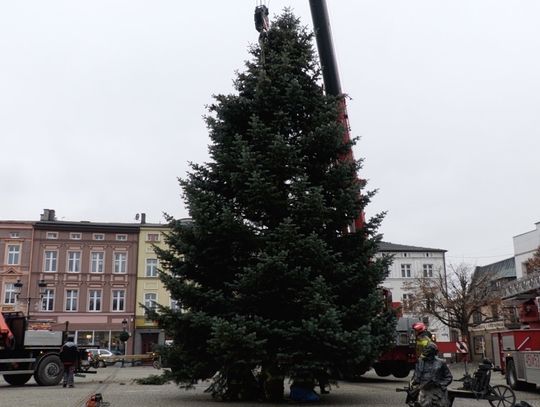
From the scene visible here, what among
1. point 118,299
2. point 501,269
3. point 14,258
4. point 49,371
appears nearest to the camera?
point 49,371

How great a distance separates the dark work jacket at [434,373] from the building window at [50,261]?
50.5 m

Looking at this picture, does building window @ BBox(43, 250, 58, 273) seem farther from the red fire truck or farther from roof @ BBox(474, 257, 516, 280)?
the red fire truck

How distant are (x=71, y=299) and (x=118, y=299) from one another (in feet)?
13.3

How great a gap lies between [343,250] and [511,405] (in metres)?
4.79

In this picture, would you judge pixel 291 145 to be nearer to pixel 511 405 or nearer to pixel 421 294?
pixel 511 405

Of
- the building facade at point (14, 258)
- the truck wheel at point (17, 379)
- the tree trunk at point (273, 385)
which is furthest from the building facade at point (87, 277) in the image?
the tree trunk at point (273, 385)

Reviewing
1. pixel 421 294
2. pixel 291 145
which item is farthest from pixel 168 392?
pixel 421 294

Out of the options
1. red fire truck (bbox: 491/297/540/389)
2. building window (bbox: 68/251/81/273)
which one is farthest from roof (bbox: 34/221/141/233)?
red fire truck (bbox: 491/297/540/389)

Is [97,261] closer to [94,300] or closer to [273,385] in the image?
[94,300]

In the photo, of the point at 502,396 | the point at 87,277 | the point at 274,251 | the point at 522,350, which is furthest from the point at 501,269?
the point at 274,251

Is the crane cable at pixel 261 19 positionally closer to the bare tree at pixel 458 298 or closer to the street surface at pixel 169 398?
the street surface at pixel 169 398

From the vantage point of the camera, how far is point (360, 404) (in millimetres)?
13961

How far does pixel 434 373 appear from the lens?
9555 millimetres

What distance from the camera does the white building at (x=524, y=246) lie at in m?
51.5
